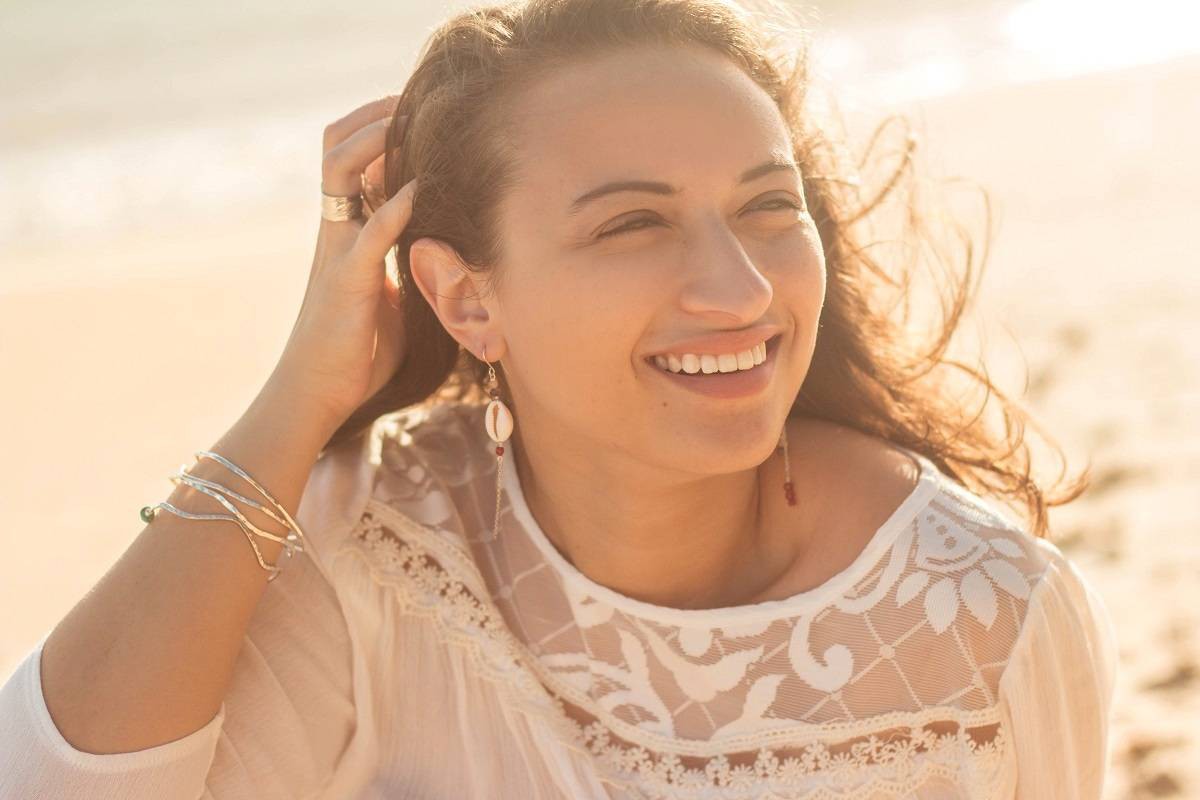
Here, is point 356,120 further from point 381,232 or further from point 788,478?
point 788,478

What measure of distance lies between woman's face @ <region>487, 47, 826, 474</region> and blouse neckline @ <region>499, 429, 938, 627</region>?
11.6 inches

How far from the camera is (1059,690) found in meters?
2.49

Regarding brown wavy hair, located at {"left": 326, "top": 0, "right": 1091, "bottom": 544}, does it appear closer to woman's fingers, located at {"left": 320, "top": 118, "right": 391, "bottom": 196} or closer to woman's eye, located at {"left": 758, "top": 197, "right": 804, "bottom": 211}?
woman's fingers, located at {"left": 320, "top": 118, "right": 391, "bottom": 196}

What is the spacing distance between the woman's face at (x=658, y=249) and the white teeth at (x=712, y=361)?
0.02 metres

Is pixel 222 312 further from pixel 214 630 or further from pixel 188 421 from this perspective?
pixel 214 630

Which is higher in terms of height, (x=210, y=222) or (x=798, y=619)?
(x=210, y=222)

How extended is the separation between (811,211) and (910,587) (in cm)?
89

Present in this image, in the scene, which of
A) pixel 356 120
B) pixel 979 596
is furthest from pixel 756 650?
pixel 356 120

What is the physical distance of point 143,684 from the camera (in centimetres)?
257

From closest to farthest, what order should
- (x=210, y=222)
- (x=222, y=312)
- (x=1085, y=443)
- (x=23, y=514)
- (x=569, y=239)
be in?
(x=569, y=239)
(x=1085, y=443)
(x=23, y=514)
(x=222, y=312)
(x=210, y=222)

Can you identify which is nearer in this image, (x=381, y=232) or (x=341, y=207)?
(x=381, y=232)

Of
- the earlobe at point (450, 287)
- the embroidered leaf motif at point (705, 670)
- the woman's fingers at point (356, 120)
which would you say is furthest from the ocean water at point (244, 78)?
the embroidered leaf motif at point (705, 670)

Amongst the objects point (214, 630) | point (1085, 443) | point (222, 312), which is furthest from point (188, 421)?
point (214, 630)

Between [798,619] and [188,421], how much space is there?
5.43 m
